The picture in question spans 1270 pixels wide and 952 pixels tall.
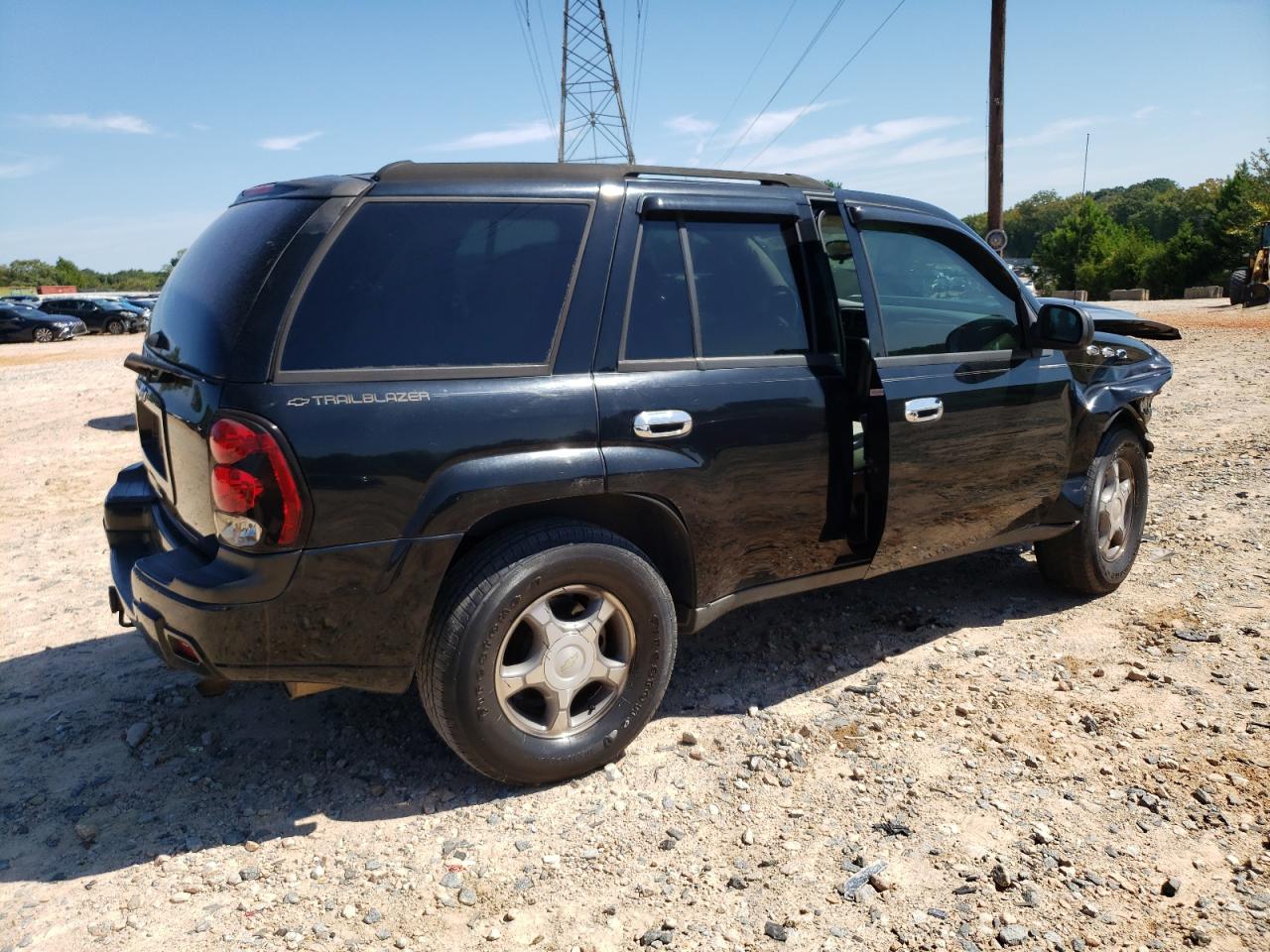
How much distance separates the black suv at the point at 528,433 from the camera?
282cm

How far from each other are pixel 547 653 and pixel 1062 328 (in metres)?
2.84

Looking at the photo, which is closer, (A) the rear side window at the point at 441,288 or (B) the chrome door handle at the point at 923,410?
(A) the rear side window at the point at 441,288

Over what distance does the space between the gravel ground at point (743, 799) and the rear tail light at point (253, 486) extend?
3.37 ft

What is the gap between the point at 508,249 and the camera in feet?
10.4

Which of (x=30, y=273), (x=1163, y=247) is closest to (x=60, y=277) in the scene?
(x=30, y=273)

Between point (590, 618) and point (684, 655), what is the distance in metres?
1.23

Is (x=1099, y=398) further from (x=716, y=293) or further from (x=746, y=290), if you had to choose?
(x=716, y=293)

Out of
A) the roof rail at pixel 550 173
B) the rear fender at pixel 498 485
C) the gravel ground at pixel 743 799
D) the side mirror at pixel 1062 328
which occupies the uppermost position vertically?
the roof rail at pixel 550 173

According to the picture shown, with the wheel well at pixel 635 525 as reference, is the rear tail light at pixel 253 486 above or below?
above

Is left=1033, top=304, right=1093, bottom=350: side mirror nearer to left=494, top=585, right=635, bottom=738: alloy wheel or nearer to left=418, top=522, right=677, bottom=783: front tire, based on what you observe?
left=418, top=522, right=677, bottom=783: front tire

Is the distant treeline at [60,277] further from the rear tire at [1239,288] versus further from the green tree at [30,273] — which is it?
the rear tire at [1239,288]

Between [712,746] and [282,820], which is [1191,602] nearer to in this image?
[712,746]

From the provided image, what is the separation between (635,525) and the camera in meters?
3.47

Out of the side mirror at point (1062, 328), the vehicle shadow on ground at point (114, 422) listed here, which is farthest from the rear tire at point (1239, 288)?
the vehicle shadow on ground at point (114, 422)
